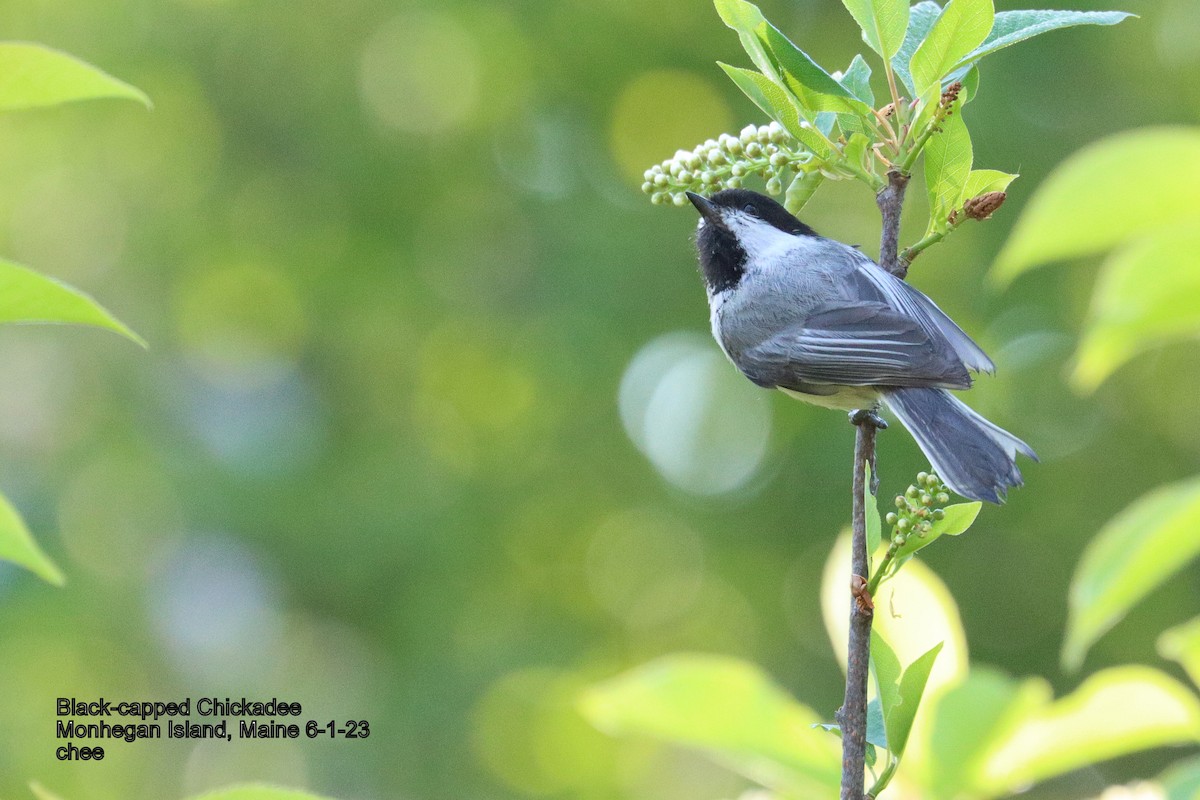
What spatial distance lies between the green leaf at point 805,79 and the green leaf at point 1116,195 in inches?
11.1

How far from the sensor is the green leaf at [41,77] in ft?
3.93

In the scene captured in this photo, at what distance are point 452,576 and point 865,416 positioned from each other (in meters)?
4.89

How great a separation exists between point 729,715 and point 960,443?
2.17 ft

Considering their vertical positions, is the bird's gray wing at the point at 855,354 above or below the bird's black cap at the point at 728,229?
below

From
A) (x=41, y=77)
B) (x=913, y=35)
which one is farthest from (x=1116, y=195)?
(x=41, y=77)

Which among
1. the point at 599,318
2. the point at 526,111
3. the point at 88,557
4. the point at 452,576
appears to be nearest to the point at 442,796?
the point at 452,576

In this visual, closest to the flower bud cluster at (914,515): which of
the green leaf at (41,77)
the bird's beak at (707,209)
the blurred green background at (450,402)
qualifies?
the green leaf at (41,77)

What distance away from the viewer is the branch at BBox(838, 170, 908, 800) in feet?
3.59

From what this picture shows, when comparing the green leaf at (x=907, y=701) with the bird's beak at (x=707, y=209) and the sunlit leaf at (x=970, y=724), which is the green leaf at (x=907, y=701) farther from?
the bird's beak at (x=707, y=209)

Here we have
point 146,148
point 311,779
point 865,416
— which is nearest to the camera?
point 865,416

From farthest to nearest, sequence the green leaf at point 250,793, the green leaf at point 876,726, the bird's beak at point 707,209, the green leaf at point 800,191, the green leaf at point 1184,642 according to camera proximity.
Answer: the bird's beak at point 707,209 < the green leaf at point 800,191 < the green leaf at point 876,726 < the green leaf at point 1184,642 < the green leaf at point 250,793

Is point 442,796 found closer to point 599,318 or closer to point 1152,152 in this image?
point 599,318

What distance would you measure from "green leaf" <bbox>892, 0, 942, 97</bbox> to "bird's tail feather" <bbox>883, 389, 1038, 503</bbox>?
55 centimetres

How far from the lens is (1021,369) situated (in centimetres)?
653
